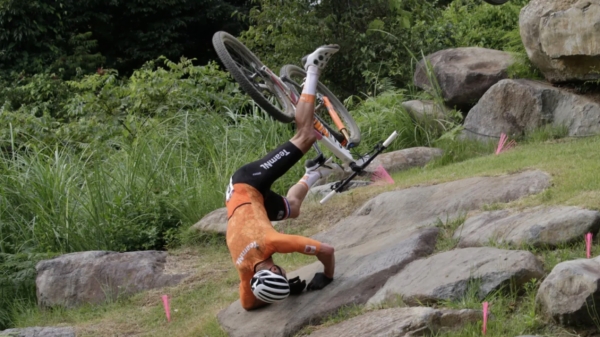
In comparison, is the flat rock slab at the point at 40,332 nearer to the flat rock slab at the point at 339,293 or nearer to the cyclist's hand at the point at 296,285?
the flat rock slab at the point at 339,293

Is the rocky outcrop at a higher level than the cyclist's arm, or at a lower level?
lower

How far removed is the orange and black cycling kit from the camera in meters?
5.89

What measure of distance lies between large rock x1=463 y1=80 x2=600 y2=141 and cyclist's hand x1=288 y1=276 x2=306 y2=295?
4.82 m

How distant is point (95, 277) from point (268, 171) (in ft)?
8.32

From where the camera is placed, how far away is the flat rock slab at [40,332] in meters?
6.70

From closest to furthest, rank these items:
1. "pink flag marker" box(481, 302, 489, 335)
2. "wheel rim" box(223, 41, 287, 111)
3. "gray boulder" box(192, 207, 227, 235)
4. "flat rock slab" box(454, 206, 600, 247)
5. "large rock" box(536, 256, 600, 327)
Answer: "large rock" box(536, 256, 600, 327) < "pink flag marker" box(481, 302, 489, 335) < "flat rock slab" box(454, 206, 600, 247) < "wheel rim" box(223, 41, 287, 111) < "gray boulder" box(192, 207, 227, 235)

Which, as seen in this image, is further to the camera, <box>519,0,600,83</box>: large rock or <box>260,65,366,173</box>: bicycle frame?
<box>519,0,600,83</box>: large rock

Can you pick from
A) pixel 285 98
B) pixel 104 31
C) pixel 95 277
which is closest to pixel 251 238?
pixel 285 98

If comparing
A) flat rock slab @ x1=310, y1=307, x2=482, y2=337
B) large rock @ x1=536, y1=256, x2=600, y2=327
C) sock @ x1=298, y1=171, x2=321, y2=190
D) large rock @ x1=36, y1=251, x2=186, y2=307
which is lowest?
large rock @ x1=36, y1=251, x2=186, y2=307

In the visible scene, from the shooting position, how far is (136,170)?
9906 mm

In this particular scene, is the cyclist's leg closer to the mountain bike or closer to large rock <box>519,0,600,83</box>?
the mountain bike

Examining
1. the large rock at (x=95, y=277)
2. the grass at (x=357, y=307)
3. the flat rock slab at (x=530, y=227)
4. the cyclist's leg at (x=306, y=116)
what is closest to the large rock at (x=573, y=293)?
the grass at (x=357, y=307)

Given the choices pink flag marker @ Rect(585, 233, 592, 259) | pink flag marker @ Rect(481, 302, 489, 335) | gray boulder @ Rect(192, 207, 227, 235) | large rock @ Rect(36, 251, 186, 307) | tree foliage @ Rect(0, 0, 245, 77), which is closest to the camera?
pink flag marker @ Rect(481, 302, 489, 335)

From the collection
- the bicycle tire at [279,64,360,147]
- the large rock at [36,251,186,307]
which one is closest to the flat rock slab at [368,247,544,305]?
the bicycle tire at [279,64,360,147]
